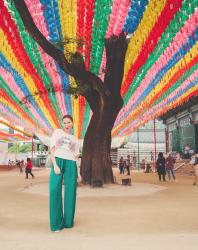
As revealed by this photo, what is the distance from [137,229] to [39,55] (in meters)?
7.45

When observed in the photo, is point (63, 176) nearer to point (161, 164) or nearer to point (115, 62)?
point (115, 62)

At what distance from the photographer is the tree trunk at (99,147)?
41.4 feet

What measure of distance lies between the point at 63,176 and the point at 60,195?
334 mm

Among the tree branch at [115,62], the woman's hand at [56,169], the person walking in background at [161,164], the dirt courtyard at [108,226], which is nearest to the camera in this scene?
the dirt courtyard at [108,226]

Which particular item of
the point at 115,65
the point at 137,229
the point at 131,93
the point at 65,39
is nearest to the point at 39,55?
the point at 65,39

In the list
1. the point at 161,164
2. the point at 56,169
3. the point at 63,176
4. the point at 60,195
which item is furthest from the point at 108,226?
the point at 161,164

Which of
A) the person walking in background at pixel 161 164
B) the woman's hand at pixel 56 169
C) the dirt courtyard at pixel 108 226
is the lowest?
the dirt courtyard at pixel 108 226

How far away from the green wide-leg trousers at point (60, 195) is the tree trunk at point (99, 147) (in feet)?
22.3

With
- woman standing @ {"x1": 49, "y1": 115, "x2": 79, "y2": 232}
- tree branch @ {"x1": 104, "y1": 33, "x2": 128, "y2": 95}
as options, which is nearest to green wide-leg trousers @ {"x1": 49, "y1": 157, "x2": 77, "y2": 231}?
woman standing @ {"x1": 49, "y1": 115, "x2": 79, "y2": 232}

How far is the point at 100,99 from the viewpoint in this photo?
1264 centimetres

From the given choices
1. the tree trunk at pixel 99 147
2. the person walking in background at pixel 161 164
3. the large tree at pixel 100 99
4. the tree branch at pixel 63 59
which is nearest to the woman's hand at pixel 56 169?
the tree branch at pixel 63 59

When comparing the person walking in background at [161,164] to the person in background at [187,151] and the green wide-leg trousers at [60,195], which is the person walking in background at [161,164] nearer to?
the green wide-leg trousers at [60,195]

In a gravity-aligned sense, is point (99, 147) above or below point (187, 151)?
above

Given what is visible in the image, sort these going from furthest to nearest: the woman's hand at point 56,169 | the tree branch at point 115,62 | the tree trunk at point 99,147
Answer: the tree trunk at point 99,147 → the tree branch at point 115,62 → the woman's hand at point 56,169
